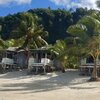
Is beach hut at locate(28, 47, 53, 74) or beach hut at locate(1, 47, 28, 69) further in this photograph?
beach hut at locate(1, 47, 28, 69)

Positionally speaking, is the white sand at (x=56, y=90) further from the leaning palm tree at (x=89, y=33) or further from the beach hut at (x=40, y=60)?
the beach hut at (x=40, y=60)

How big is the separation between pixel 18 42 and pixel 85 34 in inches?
751

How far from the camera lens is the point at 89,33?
3238 cm

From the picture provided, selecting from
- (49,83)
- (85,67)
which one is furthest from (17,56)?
(49,83)

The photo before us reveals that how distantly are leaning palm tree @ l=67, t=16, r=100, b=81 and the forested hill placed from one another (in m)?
30.6

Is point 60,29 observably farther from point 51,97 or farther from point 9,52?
point 51,97

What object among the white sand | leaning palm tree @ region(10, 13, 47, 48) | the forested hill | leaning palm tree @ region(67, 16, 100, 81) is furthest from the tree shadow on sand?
the forested hill

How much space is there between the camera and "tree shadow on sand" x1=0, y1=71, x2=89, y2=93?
89.8ft

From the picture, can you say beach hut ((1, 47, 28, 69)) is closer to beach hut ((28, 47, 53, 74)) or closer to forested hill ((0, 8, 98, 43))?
beach hut ((28, 47, 53, 74))

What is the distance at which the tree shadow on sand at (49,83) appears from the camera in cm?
2738

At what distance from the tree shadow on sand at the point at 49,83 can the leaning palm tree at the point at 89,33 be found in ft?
7.47

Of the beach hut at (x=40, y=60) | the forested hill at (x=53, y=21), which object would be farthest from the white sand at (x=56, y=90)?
the forested hill at (x=53, y=21)

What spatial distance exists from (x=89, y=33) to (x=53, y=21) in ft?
112

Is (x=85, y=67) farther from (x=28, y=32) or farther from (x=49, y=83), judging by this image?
(x=28, y=32)
